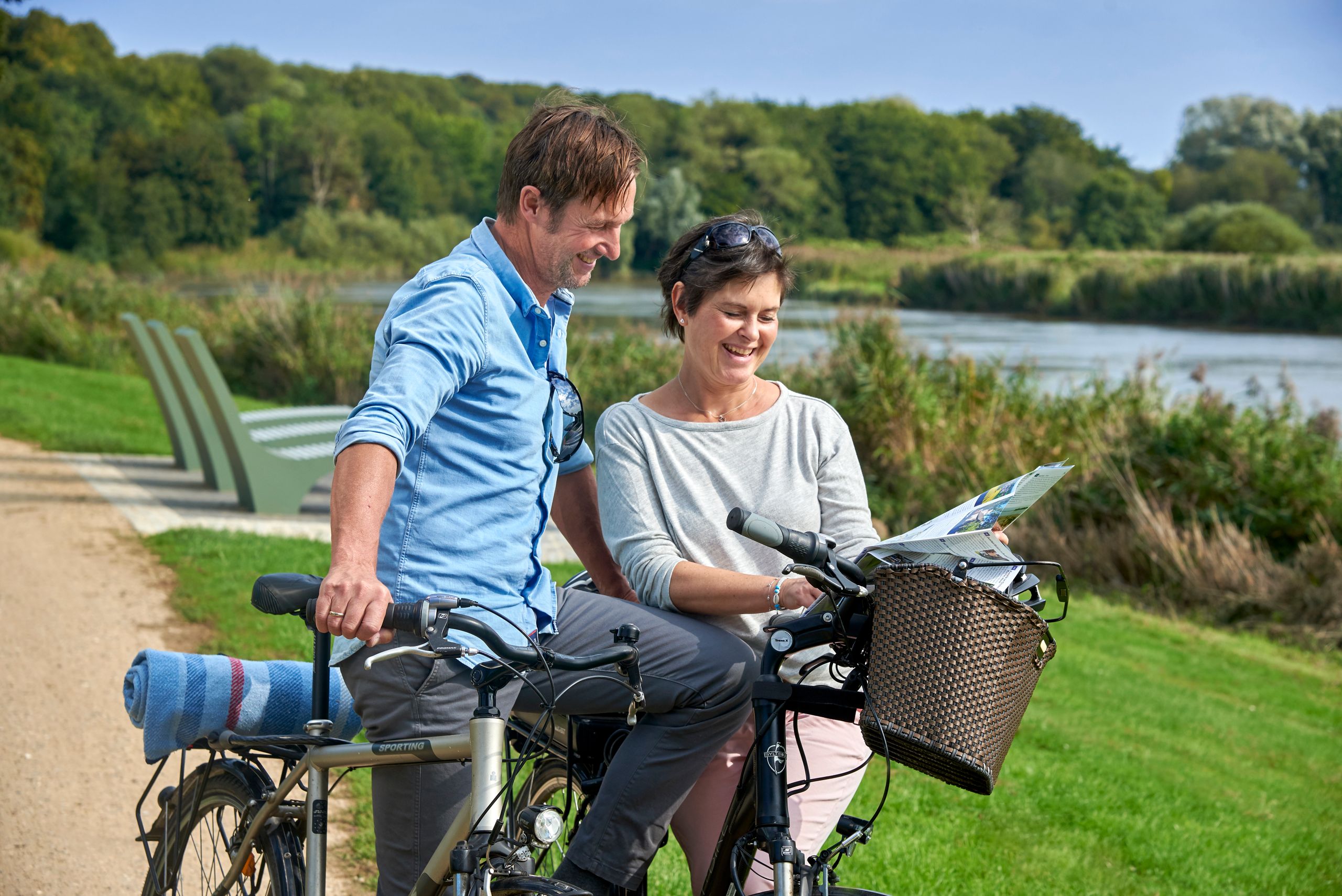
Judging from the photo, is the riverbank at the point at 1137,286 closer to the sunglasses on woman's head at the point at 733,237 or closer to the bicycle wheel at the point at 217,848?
the sunglasses on woman's head at the point at 733,237

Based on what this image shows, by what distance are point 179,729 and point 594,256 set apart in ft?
4.28

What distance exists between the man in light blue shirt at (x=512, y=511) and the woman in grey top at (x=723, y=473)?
7.1 inches

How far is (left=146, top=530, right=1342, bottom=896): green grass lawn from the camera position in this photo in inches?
167

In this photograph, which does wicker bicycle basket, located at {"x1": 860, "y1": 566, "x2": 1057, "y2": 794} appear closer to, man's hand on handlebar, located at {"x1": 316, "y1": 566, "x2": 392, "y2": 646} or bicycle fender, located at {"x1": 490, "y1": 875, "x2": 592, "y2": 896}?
bicycle fender, located at {"x1": 490, "y1": 875, "x2": 592, "y2": 896}

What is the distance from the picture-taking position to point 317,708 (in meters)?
2.23

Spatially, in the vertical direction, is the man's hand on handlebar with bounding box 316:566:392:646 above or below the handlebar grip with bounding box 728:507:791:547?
below

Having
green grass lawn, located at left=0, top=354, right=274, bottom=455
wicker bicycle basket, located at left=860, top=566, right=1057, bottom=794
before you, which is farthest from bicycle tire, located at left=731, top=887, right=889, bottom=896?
green grass lawn, located at left=0, top=354, right=274, bottom=455

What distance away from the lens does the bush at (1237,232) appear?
4491 cm

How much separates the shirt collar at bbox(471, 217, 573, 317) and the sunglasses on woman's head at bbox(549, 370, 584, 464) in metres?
0.15

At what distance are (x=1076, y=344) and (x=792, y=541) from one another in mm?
25307

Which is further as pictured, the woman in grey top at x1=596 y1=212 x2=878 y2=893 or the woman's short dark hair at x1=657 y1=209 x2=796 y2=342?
the woman's short dark hair at x1=657 y1=209 x2=796 y2=342

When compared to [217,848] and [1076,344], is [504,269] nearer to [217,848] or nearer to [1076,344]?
[217,848]

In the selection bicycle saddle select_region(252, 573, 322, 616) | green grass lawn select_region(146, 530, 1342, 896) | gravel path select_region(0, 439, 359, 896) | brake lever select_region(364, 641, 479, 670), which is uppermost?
bicycle saddle select_region(252, 573, 322, 616)

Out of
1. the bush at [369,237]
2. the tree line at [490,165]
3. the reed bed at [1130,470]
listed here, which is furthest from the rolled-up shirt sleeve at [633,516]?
the bush at [369,237]
